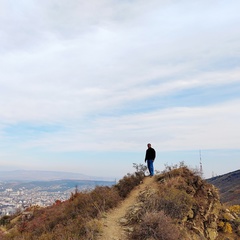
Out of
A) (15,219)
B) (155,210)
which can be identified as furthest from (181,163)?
(15,219)

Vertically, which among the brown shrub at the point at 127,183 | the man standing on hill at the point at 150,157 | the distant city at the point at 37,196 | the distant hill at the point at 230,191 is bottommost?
the distant hill at the point at 230,191

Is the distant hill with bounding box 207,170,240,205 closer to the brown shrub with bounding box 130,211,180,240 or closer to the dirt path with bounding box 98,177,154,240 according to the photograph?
the dirt path with bounding box 98,177,154,240

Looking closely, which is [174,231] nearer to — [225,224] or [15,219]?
[225,224]

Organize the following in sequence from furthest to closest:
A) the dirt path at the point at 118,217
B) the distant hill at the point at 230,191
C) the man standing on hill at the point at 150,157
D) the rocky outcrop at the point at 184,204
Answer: the distant hill at the point at 230,191 → the man standing on hill at the point at 150,157 → the rocky outcrop at the point at 184,204 → the dirt path at the point at 118,217

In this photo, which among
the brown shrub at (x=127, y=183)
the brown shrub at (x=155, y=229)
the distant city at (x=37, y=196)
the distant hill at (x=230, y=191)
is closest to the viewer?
the brown shrub at (x=155, y=229)

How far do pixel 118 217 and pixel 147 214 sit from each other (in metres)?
2.41

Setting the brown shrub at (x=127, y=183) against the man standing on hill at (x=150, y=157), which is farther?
the man standing on hill at (x=150, y=157)

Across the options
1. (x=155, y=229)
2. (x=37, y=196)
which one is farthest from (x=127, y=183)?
(x=37, y=196)

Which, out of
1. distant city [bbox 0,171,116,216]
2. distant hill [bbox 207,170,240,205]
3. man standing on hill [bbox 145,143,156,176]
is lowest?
distant hill [bbox 207,170,240,205]

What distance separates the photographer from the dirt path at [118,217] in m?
11.0

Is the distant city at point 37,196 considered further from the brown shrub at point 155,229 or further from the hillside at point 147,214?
the brown shrub at point 155,229

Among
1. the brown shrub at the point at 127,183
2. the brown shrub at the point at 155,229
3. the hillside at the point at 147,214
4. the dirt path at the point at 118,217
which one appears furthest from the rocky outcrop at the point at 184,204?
the brown shrub at the point at 127,183

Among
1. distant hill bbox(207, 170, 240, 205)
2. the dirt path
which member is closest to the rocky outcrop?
the dirt path

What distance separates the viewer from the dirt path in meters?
11.0
